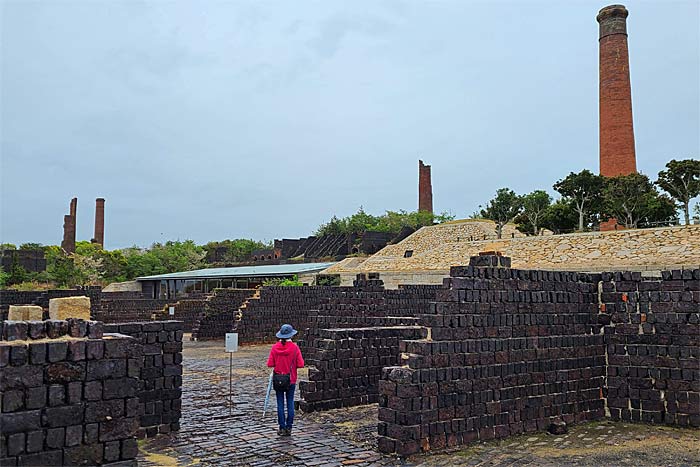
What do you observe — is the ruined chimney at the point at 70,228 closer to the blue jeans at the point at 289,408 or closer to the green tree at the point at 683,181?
the green tree at the point at 683,181

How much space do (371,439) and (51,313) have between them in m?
4.57

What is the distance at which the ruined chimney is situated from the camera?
213 feet

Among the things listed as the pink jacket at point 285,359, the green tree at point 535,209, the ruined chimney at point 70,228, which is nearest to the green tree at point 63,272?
the ruined chimney at point 70,228

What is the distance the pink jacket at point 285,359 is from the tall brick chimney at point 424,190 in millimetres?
62143

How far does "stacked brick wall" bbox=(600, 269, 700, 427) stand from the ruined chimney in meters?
65.1

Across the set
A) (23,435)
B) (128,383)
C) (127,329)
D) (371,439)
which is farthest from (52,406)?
(371,439)

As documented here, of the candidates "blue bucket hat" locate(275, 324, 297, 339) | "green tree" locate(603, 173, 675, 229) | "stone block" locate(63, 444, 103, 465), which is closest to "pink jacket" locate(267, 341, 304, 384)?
"blue bucket hat" locate(275, 324, 297, 339)

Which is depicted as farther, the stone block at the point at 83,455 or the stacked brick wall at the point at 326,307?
the stacked brick wall at the point at 326,307

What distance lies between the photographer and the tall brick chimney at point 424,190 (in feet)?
228

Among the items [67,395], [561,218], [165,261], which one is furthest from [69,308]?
[165,261]

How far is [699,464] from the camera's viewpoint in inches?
266

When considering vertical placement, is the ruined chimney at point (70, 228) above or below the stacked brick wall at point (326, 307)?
above

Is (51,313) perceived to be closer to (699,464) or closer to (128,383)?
(128,383)

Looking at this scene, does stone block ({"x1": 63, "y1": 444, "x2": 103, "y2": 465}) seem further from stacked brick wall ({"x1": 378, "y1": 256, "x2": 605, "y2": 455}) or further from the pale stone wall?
the pale stone wall
